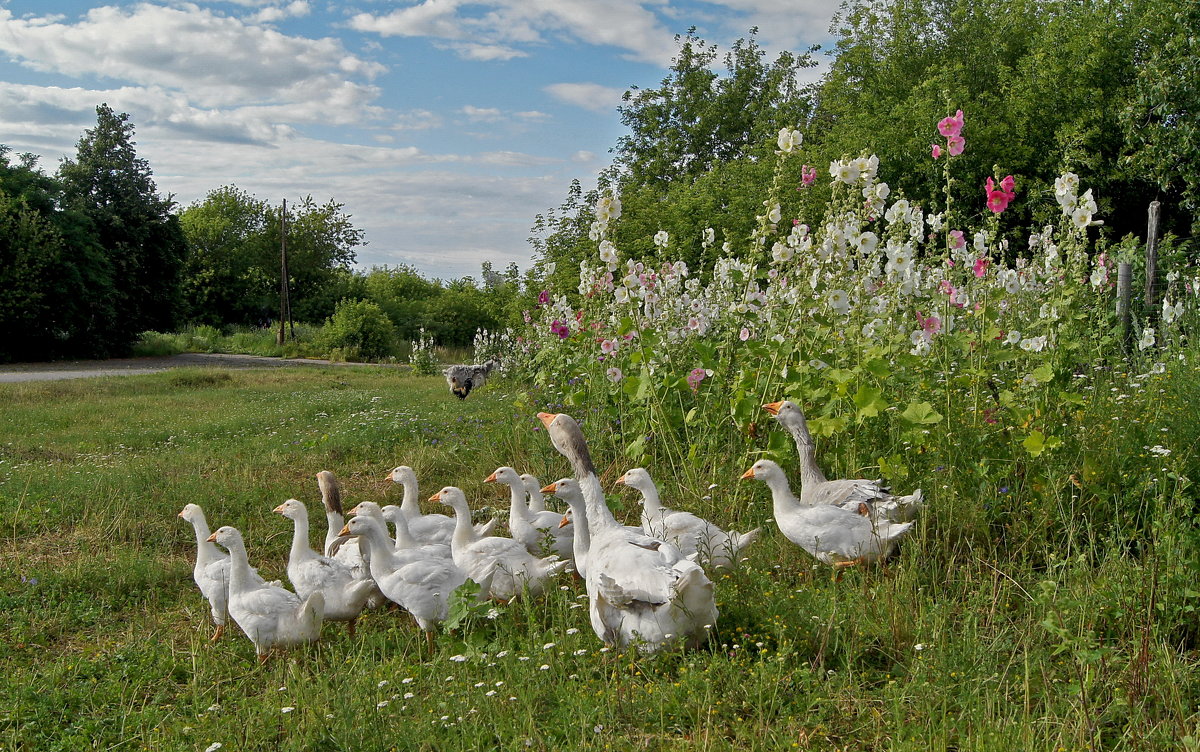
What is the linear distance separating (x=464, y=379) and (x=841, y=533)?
10.8 metres

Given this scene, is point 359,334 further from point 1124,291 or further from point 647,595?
point 647,595

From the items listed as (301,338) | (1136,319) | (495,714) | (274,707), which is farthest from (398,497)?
(301,338)

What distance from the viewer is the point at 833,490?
4438 millimetres

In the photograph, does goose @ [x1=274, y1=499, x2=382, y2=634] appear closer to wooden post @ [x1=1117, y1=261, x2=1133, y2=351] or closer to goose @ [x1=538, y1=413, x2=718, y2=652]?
goose @ [x1=538, y1=413, x2=718, y2=652]

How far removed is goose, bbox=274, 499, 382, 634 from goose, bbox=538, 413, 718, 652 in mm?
1273

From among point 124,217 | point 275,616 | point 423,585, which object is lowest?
point 275,616

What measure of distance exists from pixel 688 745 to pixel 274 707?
5.42 feet

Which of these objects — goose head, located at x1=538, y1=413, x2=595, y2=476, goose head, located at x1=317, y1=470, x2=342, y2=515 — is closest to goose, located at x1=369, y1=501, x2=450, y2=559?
goose head, located at x1=317, y1=470, x2=342, y2=515

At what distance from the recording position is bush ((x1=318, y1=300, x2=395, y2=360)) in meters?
27.8

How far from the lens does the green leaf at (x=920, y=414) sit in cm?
438

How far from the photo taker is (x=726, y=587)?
13.1 feet

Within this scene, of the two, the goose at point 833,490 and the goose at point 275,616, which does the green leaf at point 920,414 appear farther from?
the goose at point 275,616

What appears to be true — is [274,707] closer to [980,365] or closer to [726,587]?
[726,587]

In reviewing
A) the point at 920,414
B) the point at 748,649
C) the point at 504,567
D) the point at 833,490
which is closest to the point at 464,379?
the point at 504,567
